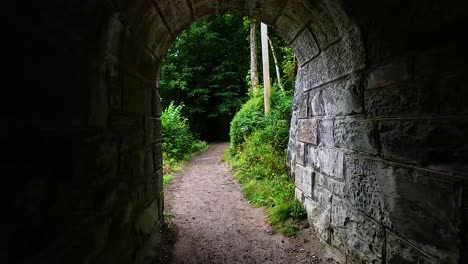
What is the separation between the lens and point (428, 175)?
1.70 meters

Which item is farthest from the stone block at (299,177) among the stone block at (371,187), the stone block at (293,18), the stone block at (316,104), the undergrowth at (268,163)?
the stone block at (293,18)

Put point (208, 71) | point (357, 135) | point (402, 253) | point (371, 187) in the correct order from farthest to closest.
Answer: point (208, 71) < point (357, 135) < point (371, 187) < point (402, 253)

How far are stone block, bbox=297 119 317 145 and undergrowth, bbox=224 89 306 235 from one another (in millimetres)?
1080

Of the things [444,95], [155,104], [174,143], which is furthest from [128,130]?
[174,143]

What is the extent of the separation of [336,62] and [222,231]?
3038 millimetres

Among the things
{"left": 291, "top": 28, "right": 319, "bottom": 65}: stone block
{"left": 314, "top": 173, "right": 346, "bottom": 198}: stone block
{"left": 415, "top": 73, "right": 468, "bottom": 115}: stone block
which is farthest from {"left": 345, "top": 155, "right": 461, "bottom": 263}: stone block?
{"left": 291, "top": 28, "right": 319, "bottom": 65}: stone block

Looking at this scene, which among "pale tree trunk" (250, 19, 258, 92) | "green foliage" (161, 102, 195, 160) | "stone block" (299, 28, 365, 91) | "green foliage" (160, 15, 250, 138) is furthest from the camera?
"green foliage" (160, 15, 250, 138)

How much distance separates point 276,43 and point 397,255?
12382 millimetres

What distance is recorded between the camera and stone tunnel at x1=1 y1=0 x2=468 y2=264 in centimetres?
119

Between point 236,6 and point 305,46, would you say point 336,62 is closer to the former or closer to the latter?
point 305,46

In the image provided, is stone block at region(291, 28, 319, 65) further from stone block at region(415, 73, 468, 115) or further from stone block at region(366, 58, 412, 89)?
stone block at region(415, 73, 468, 115)

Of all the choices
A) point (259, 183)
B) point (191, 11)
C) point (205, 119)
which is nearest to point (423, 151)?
point (191, 11)

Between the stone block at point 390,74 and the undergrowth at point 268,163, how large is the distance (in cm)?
241

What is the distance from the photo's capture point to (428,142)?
1688mm
